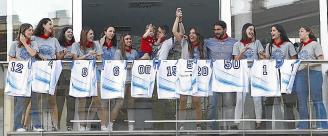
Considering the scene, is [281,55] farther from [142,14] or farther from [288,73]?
[142,14]

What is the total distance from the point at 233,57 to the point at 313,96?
1.46m

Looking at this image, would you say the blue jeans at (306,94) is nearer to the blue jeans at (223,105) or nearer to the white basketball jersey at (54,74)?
the blue jeans at (223,105)

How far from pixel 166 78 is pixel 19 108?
245 centimetres

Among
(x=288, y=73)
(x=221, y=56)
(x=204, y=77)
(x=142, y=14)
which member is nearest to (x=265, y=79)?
(x=288, y=73)

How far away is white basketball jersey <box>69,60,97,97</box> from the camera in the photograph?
45.0 ft

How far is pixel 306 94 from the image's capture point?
13.8 m

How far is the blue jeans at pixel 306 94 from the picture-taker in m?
13.8

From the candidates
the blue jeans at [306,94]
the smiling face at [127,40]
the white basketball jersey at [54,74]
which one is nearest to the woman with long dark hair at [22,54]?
the white basketball jersey at [54,74]

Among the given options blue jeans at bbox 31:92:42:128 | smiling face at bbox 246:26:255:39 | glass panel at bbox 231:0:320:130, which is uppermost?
glass panel at bbox 231:0:320:130

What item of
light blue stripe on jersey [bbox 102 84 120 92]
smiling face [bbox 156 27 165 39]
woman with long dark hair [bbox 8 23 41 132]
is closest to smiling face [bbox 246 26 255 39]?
smiling face [bbox 156 27 165 39]

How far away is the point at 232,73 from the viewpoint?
1375 centimetres

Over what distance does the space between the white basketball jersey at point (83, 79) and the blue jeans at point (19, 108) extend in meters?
0.76

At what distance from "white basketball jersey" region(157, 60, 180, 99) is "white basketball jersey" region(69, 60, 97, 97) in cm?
106

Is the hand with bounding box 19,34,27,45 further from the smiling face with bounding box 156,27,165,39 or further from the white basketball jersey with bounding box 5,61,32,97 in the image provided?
the smiling face with bounding box 156,27,165,39
